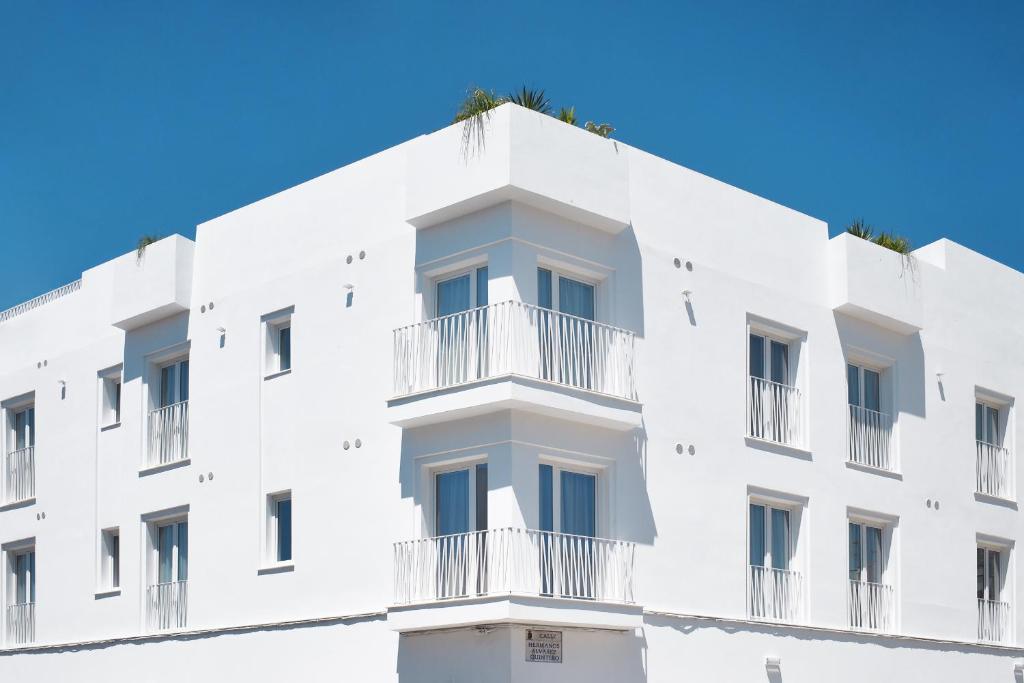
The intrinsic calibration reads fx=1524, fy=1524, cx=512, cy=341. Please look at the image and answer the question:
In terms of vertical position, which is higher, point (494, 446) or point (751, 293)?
point (751, 293)

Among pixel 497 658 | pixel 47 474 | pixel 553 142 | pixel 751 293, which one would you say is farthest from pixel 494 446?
pixel 47 474

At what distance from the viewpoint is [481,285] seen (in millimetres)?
22172

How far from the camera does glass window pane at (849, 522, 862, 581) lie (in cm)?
2623

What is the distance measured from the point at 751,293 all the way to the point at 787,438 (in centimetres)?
253

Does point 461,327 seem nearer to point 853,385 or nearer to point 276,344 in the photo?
point 276,344

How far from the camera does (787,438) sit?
25.3m

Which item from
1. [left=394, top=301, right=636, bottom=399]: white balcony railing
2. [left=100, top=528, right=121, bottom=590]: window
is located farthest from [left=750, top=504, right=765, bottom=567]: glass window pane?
[left=100, top=528, right=121, bottom=590]: window

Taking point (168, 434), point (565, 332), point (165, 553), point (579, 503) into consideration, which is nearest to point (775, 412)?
point (579, 503)

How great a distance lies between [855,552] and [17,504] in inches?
645

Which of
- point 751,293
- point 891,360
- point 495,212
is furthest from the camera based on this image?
point 891,360

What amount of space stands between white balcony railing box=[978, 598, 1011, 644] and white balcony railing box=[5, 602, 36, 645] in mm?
18048

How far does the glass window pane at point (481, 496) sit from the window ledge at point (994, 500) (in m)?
11.8

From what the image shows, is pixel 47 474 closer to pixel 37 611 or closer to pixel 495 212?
pixel 37 611

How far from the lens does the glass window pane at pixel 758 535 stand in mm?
24469
